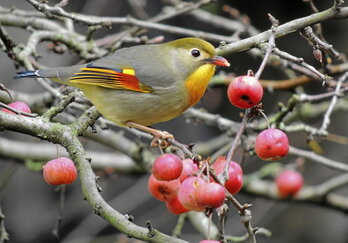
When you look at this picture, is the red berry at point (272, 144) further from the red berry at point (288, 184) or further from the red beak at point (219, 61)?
the red berry at point (288, 184)

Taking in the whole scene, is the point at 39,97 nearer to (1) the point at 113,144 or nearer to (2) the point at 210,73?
(1) the point at 113,144

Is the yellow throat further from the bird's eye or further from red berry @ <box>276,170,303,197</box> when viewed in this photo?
red berry @ <box>276,170,303,197</box>

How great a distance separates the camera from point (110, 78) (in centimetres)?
311

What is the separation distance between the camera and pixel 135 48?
3.21 metres

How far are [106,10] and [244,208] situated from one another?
516 centimetres

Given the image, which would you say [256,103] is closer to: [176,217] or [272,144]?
[272,144]

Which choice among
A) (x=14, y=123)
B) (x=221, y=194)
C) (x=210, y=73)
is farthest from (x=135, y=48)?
(x=221, y=194)

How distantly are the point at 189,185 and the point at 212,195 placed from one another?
10.4 inches

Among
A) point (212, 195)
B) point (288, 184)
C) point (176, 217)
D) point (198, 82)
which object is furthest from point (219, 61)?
point (176, 217)

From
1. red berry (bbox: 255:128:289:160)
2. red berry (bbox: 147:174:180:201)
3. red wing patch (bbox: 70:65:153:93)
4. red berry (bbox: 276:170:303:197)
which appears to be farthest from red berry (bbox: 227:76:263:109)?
red berry (bbox: 276:170:303:197)

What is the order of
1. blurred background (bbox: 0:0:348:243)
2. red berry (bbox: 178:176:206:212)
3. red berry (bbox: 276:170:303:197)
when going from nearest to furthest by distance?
red berry (bbox: 178:176:206:212) < red berry (bbox: 276:170:303:197) < blurred background (bbox: 0:0:348:243)

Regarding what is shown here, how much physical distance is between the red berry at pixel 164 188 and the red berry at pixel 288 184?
210 cm

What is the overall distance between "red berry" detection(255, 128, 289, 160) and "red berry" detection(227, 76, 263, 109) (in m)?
0.14

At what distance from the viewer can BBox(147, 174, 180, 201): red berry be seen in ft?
8.77
